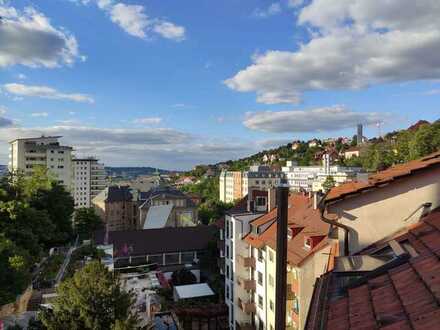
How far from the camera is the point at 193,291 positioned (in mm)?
36406

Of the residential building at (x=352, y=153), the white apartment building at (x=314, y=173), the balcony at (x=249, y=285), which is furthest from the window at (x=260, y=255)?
the residential building at (x=352, y=153)

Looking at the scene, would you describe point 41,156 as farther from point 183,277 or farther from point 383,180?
point 383,180

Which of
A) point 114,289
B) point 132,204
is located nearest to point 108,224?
point 132,204

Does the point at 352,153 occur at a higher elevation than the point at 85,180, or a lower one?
higher

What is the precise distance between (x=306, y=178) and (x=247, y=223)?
115 m

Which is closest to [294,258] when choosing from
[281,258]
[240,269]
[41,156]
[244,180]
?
[240,269]

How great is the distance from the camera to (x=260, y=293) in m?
24.8

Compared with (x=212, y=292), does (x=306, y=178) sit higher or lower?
higher

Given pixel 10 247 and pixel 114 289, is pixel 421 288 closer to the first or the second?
pixel 114 289

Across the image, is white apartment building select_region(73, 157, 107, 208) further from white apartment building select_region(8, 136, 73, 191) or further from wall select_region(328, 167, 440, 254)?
wall select_region(328, 167, 440, 254)

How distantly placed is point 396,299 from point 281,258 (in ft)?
6.19

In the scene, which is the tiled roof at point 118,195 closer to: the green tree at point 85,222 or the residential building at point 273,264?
the green tree at point 85,222

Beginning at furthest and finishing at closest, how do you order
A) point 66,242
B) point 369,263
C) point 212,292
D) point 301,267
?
point 66,242
point 212,292
point 301,267
point 369,263

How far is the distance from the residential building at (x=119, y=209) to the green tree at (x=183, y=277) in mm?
43279
